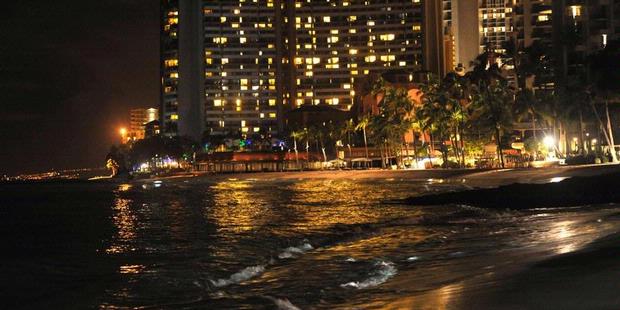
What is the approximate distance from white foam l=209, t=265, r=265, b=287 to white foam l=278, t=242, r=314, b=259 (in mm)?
2277

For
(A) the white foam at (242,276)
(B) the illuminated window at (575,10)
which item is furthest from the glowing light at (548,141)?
(A) the white foam at (242,276)

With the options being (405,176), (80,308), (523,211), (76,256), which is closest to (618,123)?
(405,176)

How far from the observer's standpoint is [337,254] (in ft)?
66.6

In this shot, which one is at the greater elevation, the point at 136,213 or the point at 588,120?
the point at 588,120

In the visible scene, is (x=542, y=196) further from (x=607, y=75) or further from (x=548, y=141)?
(x=548, y=141)

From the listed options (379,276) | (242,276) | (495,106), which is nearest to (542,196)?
(379,276)

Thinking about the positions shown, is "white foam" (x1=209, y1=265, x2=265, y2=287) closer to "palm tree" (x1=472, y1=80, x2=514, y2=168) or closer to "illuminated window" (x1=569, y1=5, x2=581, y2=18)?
"palm tree" (x1=472, y1=80, x2=514, y2=168)

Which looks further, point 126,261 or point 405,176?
point 405,176

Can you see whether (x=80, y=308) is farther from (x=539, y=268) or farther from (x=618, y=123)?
(x=618, y=123)

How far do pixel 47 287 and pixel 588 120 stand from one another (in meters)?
82.5

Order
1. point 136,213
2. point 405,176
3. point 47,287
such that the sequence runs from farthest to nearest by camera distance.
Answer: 1. point 405,176
2. point 136,213
3. point 47,287

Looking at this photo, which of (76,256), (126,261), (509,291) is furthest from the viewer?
(76,256)

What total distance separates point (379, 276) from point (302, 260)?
14.4 feet

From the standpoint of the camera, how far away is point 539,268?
1365cm
